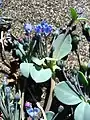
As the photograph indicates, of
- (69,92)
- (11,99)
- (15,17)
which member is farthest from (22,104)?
(15,17)

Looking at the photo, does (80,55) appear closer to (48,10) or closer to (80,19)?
(80,19)

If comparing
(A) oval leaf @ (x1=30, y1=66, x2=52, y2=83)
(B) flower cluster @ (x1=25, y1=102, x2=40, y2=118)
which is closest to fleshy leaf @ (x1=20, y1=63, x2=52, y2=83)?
(A) oval leaf @ (x1=30, y1=66, x2=52, y2=83)

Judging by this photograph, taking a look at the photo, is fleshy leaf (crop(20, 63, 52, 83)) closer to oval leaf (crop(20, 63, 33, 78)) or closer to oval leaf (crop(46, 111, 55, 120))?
oval leaf (crop(20, 63, 33, 78))

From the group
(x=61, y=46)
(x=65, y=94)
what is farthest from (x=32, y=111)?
(x=61, y=46)

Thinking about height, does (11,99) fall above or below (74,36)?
below

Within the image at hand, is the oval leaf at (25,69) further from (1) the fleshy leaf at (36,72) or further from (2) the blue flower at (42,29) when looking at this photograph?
(2) the blue flower at (42,29)
